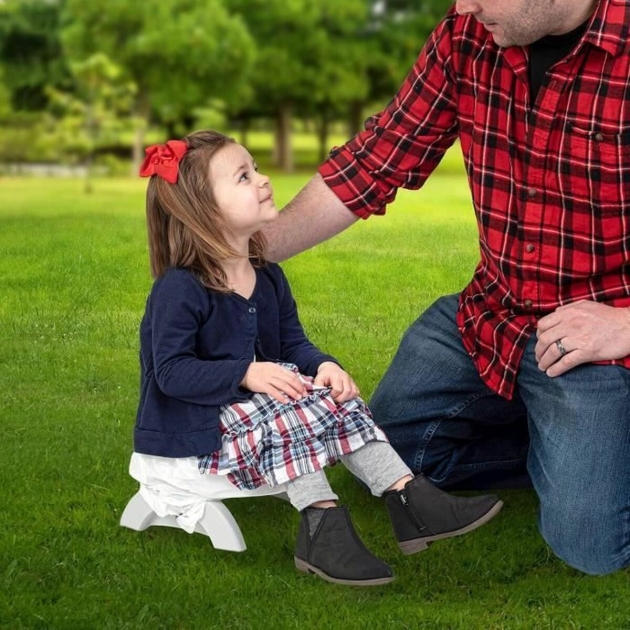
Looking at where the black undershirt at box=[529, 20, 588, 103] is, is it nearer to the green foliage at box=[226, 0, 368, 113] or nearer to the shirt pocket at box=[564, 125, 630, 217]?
the shirt pocket at box=[564, 125, 630, 217]

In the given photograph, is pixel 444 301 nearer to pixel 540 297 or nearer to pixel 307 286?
pixel 540 297

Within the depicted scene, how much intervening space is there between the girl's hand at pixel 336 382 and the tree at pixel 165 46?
15.1 ft

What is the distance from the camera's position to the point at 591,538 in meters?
2.12

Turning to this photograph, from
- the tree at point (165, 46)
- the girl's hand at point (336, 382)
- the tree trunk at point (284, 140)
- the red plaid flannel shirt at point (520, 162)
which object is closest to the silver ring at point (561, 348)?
the red plaid flannel shirt at point (520, 162)

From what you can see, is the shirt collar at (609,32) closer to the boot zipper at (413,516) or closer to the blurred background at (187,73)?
the boot zipper at (413,516)

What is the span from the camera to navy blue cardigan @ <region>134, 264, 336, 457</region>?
209 cm

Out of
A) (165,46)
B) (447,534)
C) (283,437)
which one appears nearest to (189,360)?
(283,437)

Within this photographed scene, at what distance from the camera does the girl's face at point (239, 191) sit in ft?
7.04

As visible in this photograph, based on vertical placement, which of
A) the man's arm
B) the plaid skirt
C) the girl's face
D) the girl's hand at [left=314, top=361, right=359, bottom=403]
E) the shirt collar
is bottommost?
the plaid skirt

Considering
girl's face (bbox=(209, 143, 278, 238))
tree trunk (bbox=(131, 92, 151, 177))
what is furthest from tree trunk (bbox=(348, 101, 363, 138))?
girl's face (bbox=(209, 143, 278, 238))

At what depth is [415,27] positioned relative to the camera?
11547 millimetres

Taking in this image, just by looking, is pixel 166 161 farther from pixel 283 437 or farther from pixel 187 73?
pixel 187 73

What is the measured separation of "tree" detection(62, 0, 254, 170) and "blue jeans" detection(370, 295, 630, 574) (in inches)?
172

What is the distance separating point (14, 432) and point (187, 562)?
31.9 inches
